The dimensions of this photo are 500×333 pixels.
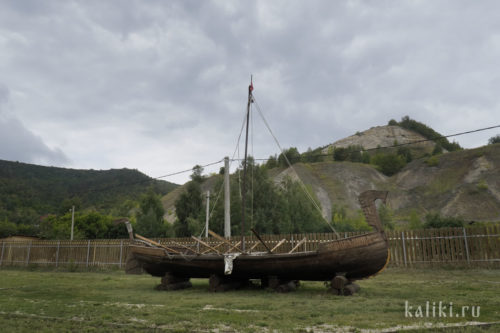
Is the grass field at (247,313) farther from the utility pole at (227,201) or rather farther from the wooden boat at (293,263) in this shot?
the utility pole at (227,201)

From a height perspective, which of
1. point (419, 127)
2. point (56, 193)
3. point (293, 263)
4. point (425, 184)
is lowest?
point (293, 263)

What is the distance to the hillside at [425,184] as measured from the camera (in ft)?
178

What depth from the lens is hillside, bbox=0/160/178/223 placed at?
61688 millimetres

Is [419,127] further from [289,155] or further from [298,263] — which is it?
[298,263]

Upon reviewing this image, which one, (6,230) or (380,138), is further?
(380,138)

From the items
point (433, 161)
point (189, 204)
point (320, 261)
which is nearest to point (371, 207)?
point (320, 261)

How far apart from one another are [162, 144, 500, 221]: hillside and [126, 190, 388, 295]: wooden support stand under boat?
4215cm

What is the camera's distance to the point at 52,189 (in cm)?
6969

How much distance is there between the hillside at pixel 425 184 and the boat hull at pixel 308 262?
42.3m

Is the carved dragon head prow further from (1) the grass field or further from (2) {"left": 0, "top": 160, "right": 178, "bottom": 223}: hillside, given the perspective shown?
(2) {"left": 0, "top": 160, "right": 178, "bottom": 223}: hillside

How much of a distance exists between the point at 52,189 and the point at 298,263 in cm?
7509

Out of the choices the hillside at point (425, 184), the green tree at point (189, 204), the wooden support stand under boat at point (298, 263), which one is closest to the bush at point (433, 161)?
the hillside at point (425, 184)

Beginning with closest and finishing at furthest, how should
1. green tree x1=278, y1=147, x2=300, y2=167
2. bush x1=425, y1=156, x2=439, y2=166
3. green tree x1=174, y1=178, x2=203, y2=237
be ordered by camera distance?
1. green tree x1=174, y1=178, x2=203, y2=237
2. green tree x1=278, y1=147, x2=300, y2=167
3. bush x1=425, y1=156, x2=439, y2=166

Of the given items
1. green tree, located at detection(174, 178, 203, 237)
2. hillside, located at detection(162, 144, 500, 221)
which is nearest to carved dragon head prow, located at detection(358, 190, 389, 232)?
green tree, located at detection(174, 178, 203, 237)
